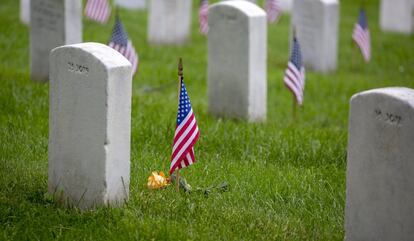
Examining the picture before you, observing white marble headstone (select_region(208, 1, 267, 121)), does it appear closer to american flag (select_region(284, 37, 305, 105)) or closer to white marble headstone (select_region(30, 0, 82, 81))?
american flag (select_region(284, 37, 305, 105))

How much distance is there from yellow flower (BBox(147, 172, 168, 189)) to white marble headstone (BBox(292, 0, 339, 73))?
7321mm

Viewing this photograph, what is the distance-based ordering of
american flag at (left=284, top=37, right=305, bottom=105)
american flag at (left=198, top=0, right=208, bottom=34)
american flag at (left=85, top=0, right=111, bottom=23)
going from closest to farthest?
american flag at (left=284, top=37, right=305, bottom=105), american flag at (left=85, top=0, right=111, bottom=23), american flag at (left=198, top=0, right=208, bottom=34)

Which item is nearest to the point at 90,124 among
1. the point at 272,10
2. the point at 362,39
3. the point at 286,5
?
the point at 362,39

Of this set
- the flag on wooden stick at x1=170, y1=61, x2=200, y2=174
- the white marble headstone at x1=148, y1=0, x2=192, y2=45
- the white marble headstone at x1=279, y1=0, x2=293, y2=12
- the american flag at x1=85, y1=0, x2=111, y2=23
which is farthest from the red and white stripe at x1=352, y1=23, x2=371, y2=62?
the flag on wooden stick at x1=170, y1=61, x2=200, y2=174

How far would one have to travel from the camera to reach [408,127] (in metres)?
5.14

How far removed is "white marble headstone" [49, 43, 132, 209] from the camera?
5855 mm

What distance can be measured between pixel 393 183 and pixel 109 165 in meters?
1.99

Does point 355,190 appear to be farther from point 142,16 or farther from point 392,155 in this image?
point 142,16

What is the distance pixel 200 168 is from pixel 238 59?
2519 millimetres

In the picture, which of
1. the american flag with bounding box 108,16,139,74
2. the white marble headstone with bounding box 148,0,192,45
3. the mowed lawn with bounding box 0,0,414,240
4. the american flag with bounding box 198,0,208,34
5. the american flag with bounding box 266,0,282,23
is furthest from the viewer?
the american flag with bounding box 266,0,282,23

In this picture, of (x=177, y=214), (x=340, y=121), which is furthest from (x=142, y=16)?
(x=177, y=214)

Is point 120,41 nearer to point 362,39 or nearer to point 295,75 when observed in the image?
point 295,75

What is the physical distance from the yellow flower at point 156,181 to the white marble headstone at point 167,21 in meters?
8.19

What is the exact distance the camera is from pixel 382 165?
532cm
